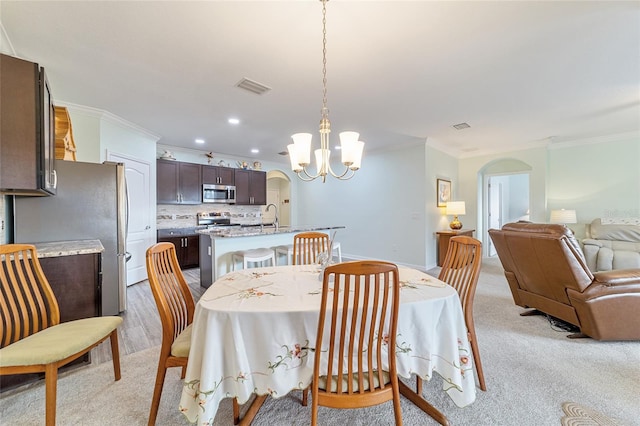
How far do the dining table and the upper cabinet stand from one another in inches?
63.8

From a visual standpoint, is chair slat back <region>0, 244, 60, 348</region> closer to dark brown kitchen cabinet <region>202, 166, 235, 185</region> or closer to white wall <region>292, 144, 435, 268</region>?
dark brown kitchen cabinet <region>202, 166, 235, 185</region>

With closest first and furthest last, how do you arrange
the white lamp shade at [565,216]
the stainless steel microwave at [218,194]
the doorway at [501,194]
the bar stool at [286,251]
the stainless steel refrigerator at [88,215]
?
the stainless steel refrigerator at [88,215]
the bar stool at [286,251]
the white lamp shade at [565,216]
the stainless steel microwave at [218,194]
the doorway at [501,194]

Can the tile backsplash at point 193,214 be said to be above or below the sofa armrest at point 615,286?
above

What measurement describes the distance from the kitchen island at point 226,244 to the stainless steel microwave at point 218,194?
2.09 m

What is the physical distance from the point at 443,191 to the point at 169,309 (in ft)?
17.8

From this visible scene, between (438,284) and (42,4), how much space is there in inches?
120

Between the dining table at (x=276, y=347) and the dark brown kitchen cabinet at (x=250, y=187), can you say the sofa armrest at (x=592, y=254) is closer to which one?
the dining table at (x=276, y=347)

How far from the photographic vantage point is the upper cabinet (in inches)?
67.1

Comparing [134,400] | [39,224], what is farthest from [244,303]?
[39,224]

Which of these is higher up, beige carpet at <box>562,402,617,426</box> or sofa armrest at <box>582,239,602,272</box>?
sofa armrest at <box>582,239,602,272</box>

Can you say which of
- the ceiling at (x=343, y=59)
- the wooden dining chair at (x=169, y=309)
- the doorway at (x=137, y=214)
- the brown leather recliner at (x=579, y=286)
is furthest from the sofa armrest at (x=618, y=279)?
the doorway at (x=137, y=214)

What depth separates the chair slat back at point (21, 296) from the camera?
1591mm

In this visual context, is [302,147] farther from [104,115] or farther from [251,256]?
[104,115]

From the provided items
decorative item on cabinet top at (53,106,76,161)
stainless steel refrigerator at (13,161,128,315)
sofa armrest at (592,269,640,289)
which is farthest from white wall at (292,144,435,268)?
decorative item on cabinet top at (53,106,76,161)
